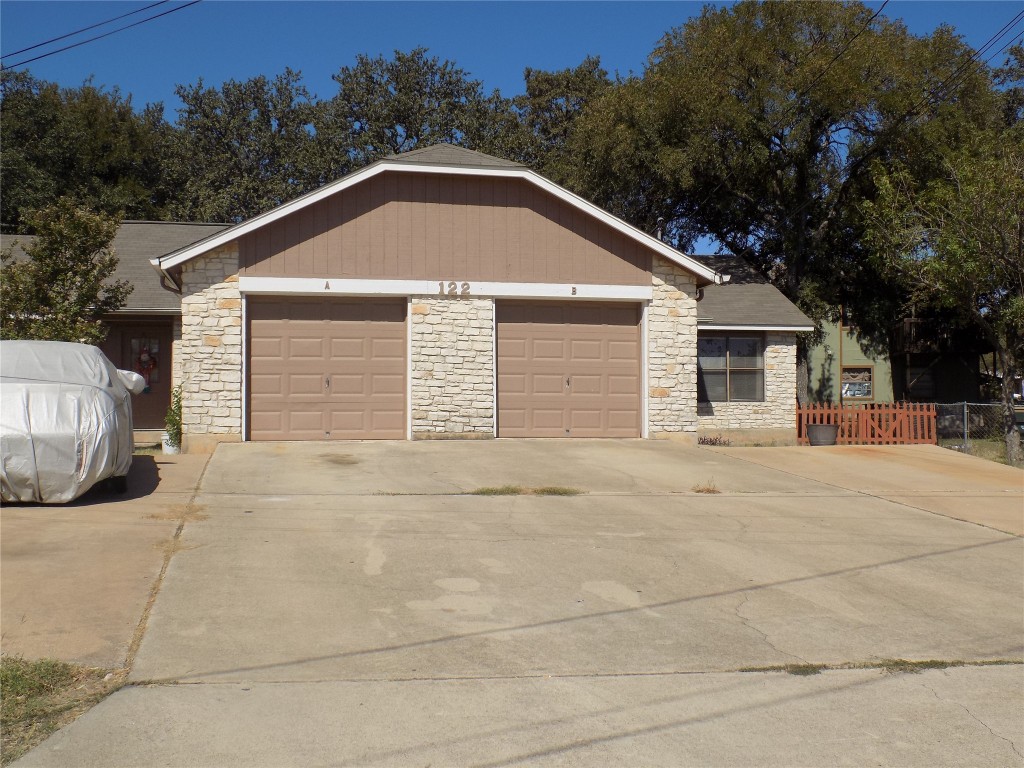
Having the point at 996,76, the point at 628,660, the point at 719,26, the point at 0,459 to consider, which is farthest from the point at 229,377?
the point at 996,76

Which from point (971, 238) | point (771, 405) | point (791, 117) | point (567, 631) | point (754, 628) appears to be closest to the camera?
point (567, 631)

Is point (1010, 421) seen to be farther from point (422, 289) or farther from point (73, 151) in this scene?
point (73, 151)

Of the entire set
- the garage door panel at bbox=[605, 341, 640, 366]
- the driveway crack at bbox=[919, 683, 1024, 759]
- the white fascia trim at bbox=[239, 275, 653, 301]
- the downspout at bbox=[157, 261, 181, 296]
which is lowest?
the driveway crack at bbox=[919, 683, 1024, 759]

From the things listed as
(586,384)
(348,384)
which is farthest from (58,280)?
(586,384)

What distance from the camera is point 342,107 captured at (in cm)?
4503

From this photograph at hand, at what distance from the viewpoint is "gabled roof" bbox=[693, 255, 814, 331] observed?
2283cm

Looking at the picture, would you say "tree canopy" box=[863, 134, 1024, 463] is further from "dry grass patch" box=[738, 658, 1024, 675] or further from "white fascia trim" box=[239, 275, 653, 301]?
"dry grass patch" box=[738, 658, 1024, 675]

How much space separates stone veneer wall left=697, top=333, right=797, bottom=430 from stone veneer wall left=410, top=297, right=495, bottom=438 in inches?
289

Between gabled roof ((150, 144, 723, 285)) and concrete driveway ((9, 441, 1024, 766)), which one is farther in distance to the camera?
gabled roof ((150, 144, 723, 285))

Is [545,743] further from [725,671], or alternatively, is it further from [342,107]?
[342,107]

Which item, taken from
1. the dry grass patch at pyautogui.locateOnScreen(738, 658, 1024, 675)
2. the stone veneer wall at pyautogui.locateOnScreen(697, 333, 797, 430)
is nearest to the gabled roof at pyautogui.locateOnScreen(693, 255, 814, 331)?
the stone veneer wall at pyautogui.locateOnScreen(697, 333, 797, 430)

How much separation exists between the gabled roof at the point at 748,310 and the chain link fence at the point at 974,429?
3.94 m

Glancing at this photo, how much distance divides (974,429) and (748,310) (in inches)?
366

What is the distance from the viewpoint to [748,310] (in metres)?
23.6
